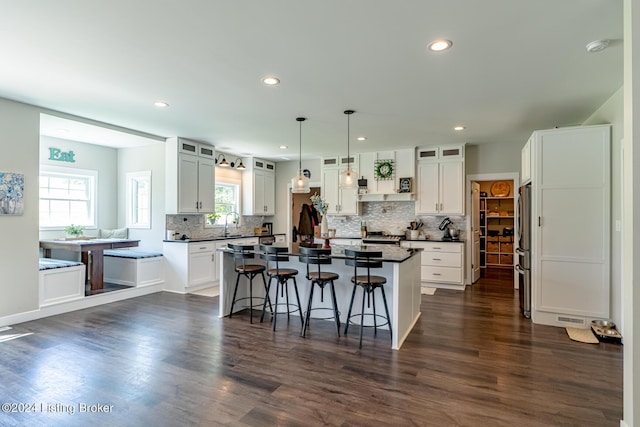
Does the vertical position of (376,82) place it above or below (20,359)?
above

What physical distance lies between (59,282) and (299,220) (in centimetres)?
536

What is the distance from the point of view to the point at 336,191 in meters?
7.36

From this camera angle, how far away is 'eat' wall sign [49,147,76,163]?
5783 millimetres

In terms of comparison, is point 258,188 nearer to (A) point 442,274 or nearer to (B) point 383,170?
(B) point 383,170

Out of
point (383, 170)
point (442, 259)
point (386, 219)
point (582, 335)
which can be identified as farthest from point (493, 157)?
point (582, 335)

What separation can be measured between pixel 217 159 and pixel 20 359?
479 centimetres

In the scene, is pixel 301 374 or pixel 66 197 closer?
pixel 301 374

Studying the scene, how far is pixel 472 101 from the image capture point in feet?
13.2

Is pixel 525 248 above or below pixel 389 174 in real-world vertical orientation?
below

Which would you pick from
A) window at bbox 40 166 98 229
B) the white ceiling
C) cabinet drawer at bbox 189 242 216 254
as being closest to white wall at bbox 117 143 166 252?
window at bbox 40 166 98 229

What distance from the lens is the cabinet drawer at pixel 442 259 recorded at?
6.12 metres

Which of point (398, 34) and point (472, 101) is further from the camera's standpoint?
point (472, 101)

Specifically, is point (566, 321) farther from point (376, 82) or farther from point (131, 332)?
point (131, 332)

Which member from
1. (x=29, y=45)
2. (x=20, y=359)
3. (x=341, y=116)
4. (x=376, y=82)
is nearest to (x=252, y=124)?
(x=341, y=116)
